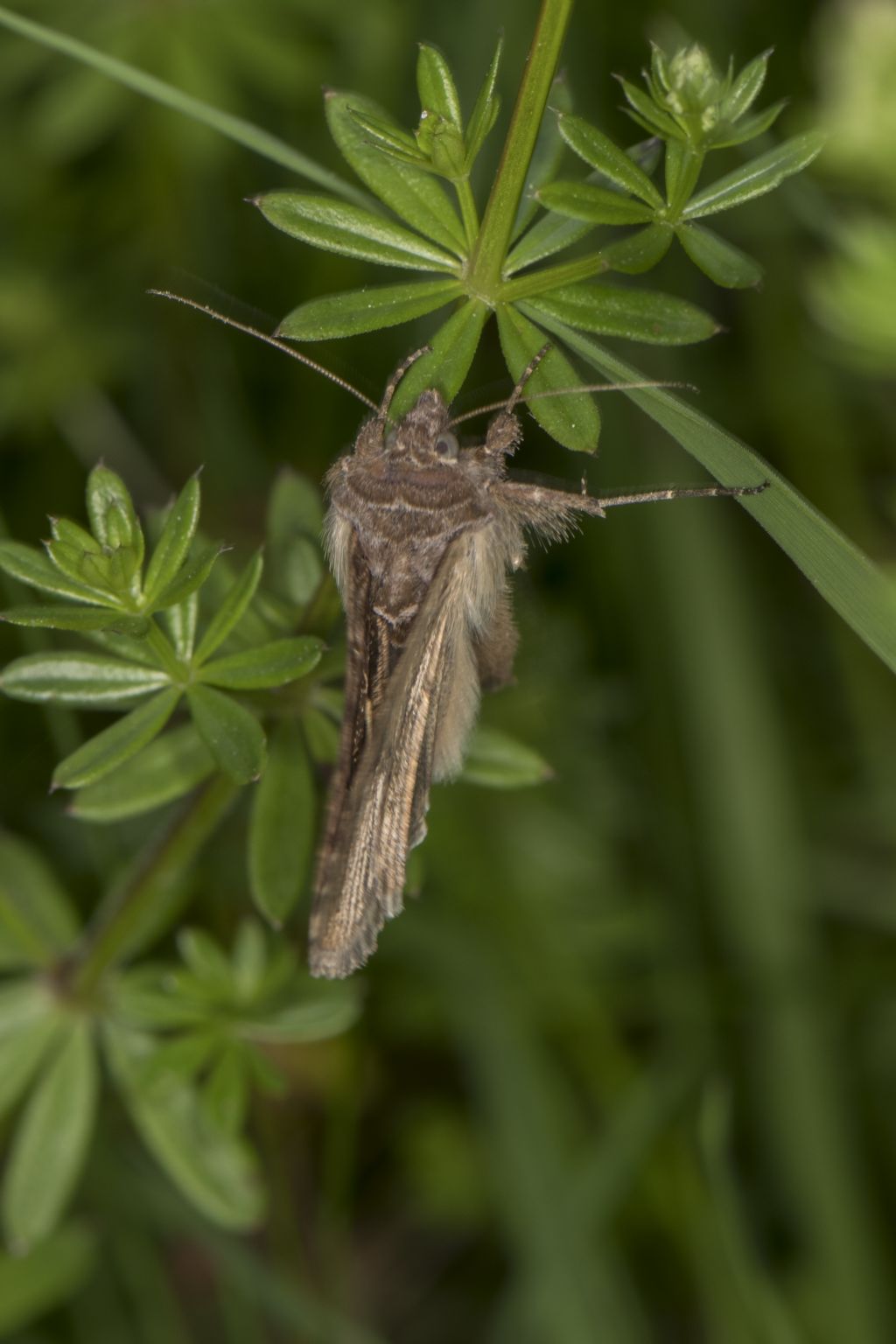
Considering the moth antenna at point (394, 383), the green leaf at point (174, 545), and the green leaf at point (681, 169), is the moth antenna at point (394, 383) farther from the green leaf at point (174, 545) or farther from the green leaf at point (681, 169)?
the green leaf at point (681, 169)

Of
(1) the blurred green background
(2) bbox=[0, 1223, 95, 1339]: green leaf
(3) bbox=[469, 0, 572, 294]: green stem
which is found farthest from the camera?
→ (1) the blurred green background

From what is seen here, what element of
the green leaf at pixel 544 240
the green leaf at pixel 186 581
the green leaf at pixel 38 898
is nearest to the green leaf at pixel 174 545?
the green leaf at pixel 186 581

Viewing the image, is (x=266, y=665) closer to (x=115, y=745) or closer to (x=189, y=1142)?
(x=115, y=745)

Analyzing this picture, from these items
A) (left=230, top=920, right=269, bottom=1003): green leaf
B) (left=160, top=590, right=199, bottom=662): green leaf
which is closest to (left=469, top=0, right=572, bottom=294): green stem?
(left=160, top=590, right=199, bottom=662): green leaf

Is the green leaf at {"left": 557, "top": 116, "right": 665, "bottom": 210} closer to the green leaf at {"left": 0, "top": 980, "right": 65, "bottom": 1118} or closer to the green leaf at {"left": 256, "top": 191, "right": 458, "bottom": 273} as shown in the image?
the green leaf at {"left": 256, "top": 191, "right": 458, "bottom": 273}

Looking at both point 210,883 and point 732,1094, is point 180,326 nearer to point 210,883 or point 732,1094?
point 210,883

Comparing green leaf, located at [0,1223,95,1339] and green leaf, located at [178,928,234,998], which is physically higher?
green leaf, located at [178,928,234,998]
